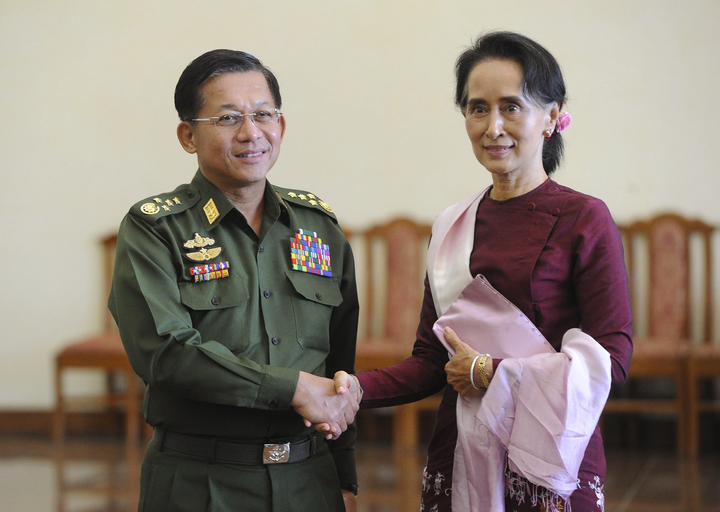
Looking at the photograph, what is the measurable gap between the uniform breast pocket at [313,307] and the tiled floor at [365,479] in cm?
195

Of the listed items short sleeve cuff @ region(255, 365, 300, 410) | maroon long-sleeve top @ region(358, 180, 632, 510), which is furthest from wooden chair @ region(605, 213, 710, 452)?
short sleeve cuff @ region(255, 365, 300, 410)

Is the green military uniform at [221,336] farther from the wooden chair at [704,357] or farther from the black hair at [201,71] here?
the wooden chair at [704,357]

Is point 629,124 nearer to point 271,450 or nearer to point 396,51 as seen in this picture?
point 396,51

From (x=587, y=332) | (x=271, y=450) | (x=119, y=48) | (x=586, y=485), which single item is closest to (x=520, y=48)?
(x=587, y=332)

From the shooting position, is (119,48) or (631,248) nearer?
(631,248)

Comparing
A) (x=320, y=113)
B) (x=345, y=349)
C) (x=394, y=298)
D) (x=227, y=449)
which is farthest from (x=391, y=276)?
(x=227, y=449)

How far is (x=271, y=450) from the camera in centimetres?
169

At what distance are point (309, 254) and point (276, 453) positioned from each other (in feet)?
1.55

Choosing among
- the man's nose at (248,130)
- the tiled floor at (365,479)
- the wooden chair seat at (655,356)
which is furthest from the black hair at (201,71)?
the wooden chair seat at (655,356)

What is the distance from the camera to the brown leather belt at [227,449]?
167cm

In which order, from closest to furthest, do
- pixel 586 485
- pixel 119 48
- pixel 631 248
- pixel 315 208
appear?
1. pixel 586 485
2. pixel 315 208
3. pixel 631 248
4. pixel 119 48

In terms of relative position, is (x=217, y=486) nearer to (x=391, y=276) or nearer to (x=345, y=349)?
(x=345, y=349)

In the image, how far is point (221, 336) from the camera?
1.69 metres

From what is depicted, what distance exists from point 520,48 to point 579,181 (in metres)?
3.47
